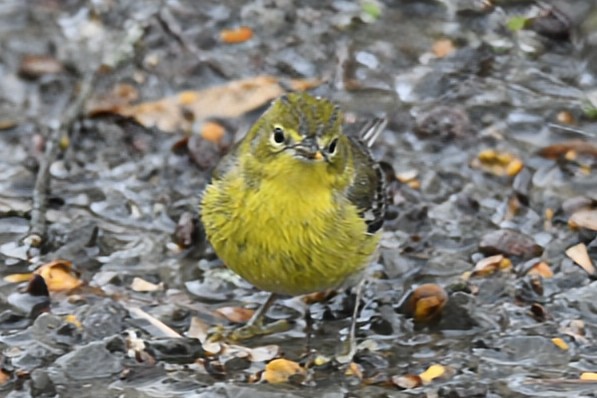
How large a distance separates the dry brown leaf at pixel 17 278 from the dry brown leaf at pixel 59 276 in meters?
0.05

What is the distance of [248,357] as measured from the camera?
5805mm

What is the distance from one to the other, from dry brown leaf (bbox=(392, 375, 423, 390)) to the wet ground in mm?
18

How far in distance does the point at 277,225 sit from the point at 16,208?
1.93 metres

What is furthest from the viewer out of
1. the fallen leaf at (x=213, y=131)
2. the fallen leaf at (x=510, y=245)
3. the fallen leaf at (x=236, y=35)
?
the fallen leaf at (x=236, y=35)

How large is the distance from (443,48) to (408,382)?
324 centimetres

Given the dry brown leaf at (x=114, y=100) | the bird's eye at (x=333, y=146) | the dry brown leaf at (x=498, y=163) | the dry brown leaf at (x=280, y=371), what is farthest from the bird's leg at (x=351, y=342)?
the dry brown leaf at (x=114, y=100)

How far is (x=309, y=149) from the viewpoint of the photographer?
213 inches

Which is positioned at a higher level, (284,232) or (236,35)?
(236,35)

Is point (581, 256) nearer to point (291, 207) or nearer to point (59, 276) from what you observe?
point (291, 207)

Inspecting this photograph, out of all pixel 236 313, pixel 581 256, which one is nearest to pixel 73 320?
pixel 236 313

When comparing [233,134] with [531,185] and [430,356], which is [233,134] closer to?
[531,185]

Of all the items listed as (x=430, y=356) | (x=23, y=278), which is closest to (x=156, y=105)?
(x=23, y=278)

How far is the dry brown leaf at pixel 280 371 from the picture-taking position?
5.59m

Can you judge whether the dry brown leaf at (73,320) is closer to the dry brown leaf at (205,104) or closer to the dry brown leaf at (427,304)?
the dry brown leaf at (427,304)
